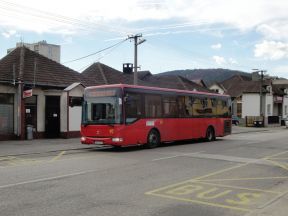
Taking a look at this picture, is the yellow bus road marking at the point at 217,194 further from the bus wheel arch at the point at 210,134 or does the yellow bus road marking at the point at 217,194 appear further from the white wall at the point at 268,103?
the white wall at the point at 268,103

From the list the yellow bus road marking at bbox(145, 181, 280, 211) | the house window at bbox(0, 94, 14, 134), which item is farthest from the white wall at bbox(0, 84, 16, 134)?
the yellow bus road marking at bbox(145, 181, 280, 211)

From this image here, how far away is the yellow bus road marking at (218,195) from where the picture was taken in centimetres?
800

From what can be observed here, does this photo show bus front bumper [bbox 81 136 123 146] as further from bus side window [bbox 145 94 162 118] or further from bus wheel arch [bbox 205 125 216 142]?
bus wheel arch [bbox 205 125 216 142]

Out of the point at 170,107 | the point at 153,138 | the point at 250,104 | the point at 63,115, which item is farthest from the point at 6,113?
the point at 250,104

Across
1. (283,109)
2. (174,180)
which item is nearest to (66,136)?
(174,180)

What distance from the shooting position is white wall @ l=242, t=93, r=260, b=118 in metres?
66.4

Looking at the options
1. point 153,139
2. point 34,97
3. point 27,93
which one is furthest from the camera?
point 34,97

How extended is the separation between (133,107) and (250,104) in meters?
51.8

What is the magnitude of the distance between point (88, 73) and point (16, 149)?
2231cm

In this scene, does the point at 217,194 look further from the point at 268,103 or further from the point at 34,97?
the point at 268,103

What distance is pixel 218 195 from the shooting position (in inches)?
346

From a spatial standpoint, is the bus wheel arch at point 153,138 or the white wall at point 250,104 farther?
the white wall at point 250,104

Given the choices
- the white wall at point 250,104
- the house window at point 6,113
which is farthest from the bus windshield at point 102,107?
the white wall at point 250,104

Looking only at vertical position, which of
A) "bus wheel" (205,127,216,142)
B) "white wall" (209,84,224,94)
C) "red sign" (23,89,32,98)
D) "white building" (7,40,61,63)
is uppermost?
"white building" (7,40,61,63)
